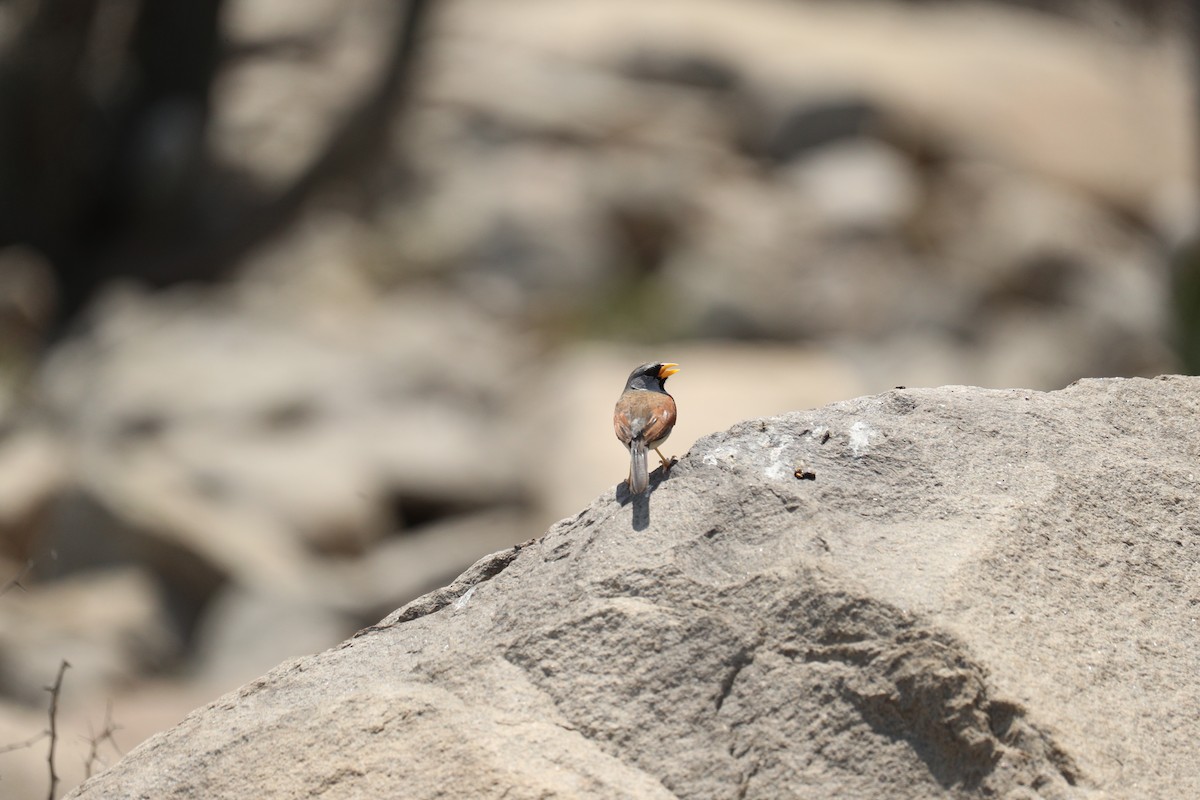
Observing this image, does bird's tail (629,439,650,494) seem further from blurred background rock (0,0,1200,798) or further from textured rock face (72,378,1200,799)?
blurred background rock (0,0,1200,798)

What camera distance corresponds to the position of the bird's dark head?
4.49m

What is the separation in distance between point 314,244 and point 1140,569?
14105mm

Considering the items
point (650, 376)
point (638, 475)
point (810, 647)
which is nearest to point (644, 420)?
point (638, 475)

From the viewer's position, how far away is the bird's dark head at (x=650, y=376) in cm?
449

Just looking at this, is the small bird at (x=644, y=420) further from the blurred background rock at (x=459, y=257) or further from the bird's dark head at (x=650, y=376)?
the blurred background rock at (x=459, y=257)

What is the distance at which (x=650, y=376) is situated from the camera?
4.56 metres

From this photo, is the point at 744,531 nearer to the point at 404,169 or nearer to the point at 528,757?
the point at 528,757

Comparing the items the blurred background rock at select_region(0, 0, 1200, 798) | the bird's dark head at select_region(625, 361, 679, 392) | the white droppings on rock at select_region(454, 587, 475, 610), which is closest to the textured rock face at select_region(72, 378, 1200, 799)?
the white droppings on rock at select_region(454, 587, 475, 610)

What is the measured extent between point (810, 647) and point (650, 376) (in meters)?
1.68

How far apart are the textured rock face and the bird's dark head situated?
930mm

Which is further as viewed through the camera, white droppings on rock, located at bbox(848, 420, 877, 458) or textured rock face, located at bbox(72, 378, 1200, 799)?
white droppings on rock, located at bbox(848, 420, 877, 458)

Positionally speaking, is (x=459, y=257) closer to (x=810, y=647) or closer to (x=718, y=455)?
(x=718, y=455)

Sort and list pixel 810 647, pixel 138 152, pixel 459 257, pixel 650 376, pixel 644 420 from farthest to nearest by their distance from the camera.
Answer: pixel 138 152, pixel 459 257, pixel 650 376, pixel 644 420, pixel 810 647

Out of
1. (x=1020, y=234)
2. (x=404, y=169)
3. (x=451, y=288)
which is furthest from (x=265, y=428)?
(x=1020, y=234)
